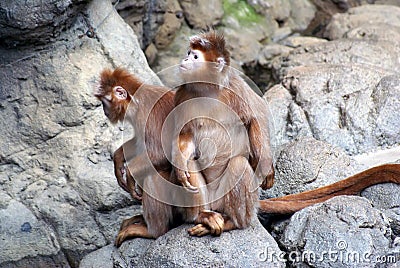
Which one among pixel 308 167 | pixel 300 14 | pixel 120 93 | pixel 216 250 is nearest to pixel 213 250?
pixel 216 250

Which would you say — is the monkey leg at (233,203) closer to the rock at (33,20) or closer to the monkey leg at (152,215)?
the monkey leg at (152,215)

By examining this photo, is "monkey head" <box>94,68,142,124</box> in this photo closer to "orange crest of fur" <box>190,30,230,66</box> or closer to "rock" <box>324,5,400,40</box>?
"orange crest of fur" <box>190,30,230,66</box>

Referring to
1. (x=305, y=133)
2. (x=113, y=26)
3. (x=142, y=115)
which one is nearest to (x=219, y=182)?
(x=142, y=115)

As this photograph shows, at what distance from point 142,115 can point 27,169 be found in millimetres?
1488

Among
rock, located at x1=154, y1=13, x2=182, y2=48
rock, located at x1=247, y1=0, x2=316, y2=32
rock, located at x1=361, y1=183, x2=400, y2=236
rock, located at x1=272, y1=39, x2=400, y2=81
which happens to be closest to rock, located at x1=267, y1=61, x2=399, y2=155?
rock, located at x1=272, y1=39, x2=400, y2=81

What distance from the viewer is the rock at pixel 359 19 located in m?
7.73

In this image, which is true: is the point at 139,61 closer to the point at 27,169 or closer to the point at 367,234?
the point at 27,169

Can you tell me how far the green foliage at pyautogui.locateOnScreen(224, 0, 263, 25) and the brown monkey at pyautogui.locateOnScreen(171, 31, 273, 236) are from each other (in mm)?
4449

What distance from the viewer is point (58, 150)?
214 inches

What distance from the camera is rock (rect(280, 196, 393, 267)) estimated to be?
4.06 m

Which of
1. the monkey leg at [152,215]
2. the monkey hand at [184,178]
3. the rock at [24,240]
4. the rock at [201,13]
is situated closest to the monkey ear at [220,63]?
the monkey hand at [184,178]

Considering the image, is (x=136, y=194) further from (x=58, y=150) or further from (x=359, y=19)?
(x=359, y=19)

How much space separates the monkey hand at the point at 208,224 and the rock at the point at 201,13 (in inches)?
167

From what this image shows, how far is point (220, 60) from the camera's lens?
4023 mm
